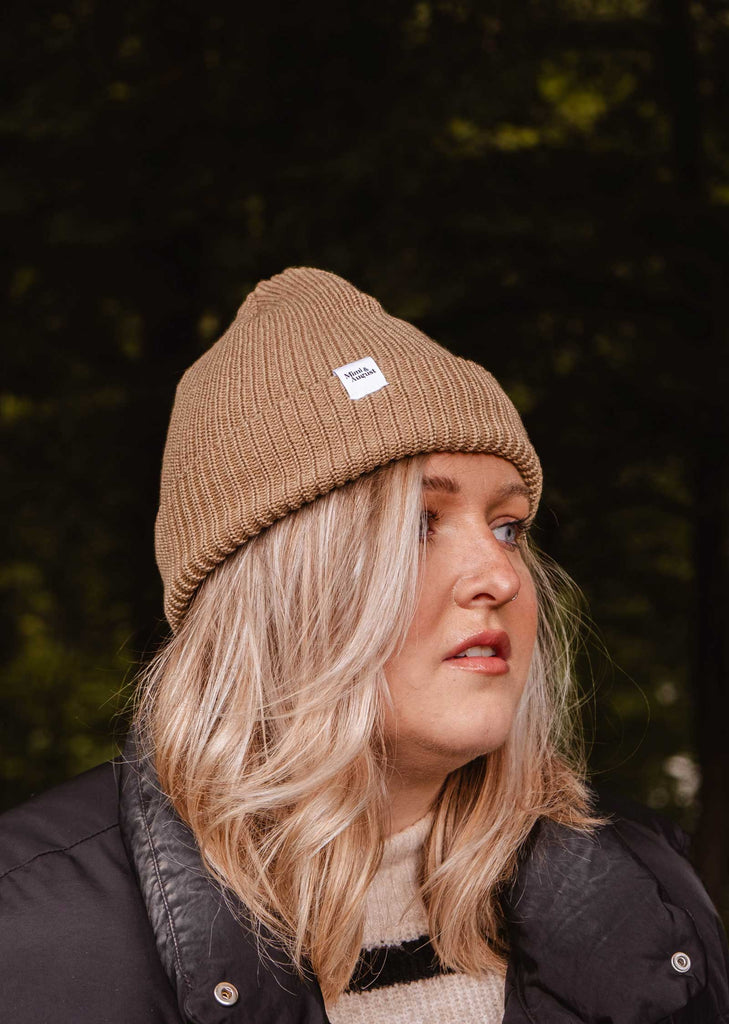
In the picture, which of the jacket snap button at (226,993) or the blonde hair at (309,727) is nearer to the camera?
the jacket snap button at (226,993)

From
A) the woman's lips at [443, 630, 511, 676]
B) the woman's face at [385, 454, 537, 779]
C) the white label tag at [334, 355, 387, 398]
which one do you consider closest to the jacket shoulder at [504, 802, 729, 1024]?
the woman's face at [385, 454, 537, 779]

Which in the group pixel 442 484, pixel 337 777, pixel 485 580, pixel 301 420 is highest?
pixel 301 420

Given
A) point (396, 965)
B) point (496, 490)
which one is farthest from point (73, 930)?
point (496, 490)

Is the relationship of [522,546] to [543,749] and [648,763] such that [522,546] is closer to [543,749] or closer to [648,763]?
[543,749]

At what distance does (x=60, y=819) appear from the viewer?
2.01 m

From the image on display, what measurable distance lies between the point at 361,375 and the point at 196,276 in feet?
7.67

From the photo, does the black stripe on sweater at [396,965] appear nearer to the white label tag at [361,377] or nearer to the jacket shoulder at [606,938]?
the jacket shoulder at [606,938]

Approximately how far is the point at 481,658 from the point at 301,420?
1.86ft

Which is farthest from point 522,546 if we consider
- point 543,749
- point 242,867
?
point 242,867

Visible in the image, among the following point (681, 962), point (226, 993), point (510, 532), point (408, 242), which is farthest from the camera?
point (408, 242)

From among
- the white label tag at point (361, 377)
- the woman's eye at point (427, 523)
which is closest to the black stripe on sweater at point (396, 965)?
the woman's eye at point (427, 523)

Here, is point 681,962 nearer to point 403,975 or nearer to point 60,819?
point 403,975

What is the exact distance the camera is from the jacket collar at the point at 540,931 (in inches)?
68.3

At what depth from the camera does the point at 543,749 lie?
7.91ft
